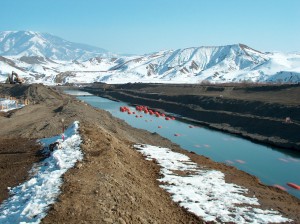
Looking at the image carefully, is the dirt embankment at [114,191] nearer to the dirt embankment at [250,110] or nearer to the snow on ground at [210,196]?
the snow on ground at [210,196]

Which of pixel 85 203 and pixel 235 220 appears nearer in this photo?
pixel 85 203

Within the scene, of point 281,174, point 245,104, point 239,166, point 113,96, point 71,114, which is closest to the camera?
point 281,174

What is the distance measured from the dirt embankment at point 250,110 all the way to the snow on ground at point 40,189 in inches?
1017

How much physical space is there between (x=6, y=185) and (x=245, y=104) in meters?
46.9

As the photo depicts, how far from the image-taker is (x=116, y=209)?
10305mm

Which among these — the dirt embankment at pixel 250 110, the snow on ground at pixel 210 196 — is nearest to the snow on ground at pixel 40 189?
the snow on ground at pixel 210 196

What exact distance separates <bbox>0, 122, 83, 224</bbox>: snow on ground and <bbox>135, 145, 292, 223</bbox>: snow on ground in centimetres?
401

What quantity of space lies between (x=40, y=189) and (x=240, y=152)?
25202mm

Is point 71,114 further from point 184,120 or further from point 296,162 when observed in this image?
point 184,120

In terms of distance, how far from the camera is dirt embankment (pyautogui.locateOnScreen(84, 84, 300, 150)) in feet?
131

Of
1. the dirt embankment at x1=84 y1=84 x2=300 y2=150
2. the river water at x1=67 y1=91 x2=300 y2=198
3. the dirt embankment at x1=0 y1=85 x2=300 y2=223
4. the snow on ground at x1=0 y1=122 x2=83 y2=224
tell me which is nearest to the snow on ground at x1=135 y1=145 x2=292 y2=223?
the dirt embankment at x1=0 y1=85 x2=300 y2=223

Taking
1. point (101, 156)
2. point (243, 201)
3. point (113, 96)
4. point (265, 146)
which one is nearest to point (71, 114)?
point (265, 146)

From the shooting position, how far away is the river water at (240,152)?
2647 centimetres

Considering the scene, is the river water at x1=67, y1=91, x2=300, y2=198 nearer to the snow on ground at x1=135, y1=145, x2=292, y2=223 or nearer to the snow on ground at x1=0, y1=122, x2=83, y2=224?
the snow on ground at x1=135, y1=145, x2=292, y2=223
